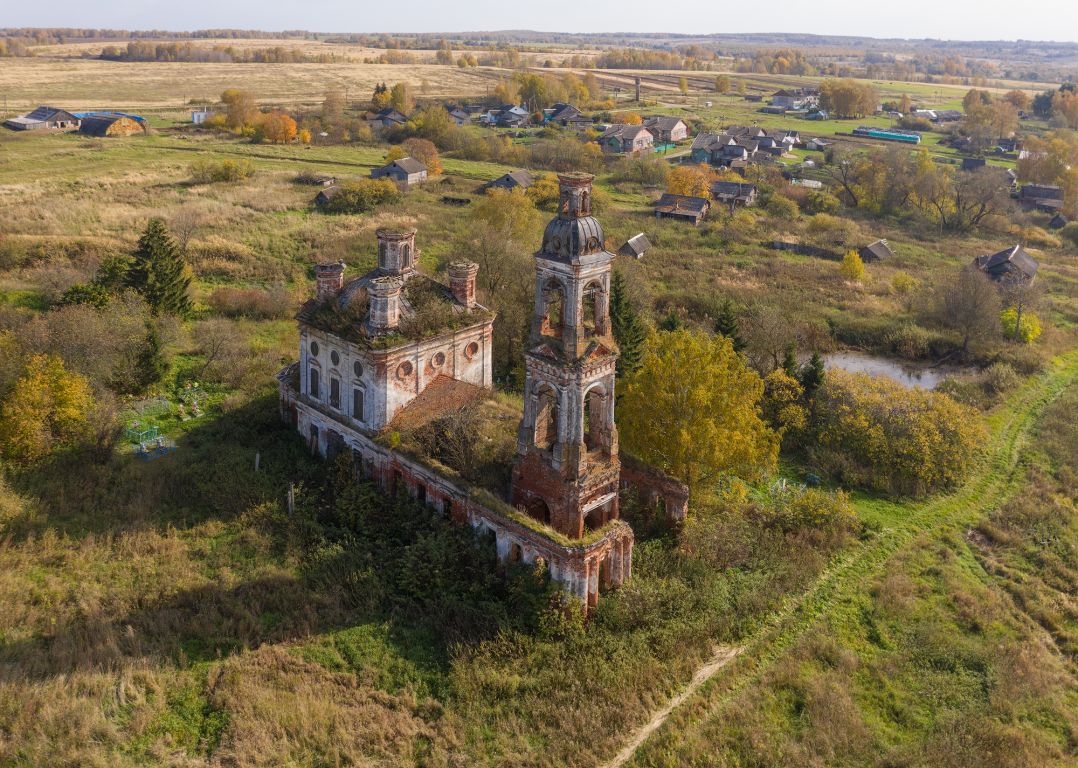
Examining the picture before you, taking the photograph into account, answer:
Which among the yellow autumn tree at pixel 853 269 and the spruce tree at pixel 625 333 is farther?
the yellow autumn tree at pixel 853 269

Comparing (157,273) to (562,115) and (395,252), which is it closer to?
(395,252)

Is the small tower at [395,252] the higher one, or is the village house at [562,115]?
the village house at [562,115]

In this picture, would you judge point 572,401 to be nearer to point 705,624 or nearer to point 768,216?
point 705,624

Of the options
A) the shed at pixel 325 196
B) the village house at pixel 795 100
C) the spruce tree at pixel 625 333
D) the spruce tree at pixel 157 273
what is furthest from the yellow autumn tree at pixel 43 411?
the village house at pixel 795 100

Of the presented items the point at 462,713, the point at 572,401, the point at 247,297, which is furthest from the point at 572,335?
the point at 247,297

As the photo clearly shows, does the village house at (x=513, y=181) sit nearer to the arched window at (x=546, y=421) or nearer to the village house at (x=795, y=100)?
the arched window at (x=546, y=421)

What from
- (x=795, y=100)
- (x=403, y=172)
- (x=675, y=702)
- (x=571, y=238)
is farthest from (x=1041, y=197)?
(x=675, y=702)

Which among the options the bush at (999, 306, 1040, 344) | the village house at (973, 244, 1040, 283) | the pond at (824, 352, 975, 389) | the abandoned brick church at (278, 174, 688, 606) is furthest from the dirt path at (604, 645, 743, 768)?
the village house at (973, 244, 1040, 283)
